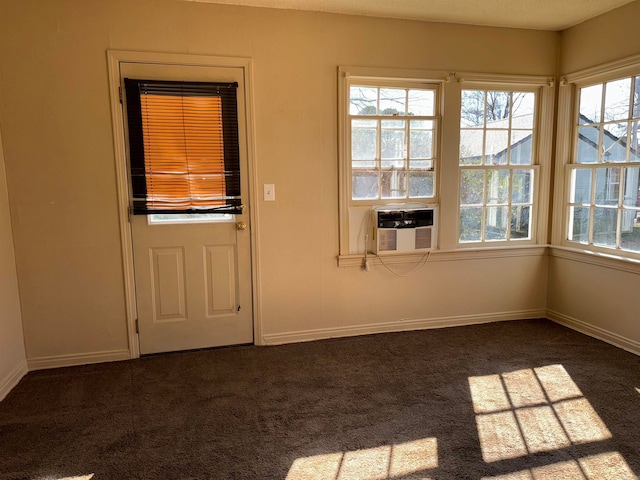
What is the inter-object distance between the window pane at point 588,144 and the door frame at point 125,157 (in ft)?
8.54

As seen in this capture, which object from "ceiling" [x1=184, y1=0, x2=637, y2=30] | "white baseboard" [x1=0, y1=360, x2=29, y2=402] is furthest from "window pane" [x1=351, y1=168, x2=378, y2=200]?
"white baseboard" [x1=0, y1=360, x2=29, y2=402]

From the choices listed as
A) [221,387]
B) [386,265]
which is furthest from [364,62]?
[221,387]

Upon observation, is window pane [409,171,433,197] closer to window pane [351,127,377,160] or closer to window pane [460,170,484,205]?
A: window pane [460,170,484,205]

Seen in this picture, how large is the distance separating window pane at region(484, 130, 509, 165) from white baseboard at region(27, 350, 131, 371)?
3.18 metres

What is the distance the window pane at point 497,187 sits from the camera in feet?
12.1

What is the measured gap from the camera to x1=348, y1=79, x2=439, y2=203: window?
3.39 metres

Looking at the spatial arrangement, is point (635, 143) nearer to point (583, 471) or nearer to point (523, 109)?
point (523, 109)

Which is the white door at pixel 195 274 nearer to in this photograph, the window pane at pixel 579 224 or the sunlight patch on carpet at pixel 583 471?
the sunlight patch on carpet at pixel 583 471

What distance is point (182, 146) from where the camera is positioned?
3043 millimetres

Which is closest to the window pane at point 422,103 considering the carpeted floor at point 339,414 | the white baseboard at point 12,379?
the carpeted floor at point 339,414

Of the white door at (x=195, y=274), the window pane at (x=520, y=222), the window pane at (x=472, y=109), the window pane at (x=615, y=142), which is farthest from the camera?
the window pane at (x=520, y=222)

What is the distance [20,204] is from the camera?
2859 millimetres

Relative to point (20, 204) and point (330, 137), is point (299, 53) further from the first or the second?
point (20, 204)

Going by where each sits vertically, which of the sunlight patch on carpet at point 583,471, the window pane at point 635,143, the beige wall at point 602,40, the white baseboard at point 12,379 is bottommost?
the sunlight patch on carpet at point 583,471
